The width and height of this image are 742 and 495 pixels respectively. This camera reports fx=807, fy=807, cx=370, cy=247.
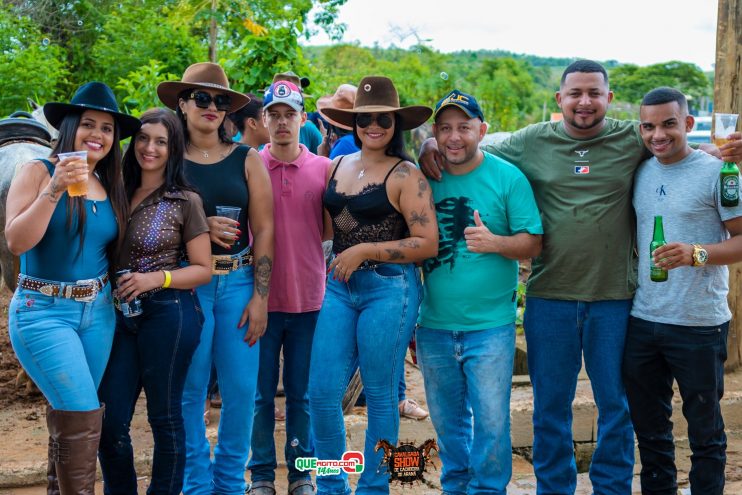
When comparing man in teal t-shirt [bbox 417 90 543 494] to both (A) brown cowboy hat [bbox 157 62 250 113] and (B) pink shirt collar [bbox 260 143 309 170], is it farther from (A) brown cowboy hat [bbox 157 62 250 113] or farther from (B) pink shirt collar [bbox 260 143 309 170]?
(A) brown cowboy hat [bbox 157 62 250 113]

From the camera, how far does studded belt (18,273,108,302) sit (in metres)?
3.32

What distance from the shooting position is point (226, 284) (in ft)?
13.0

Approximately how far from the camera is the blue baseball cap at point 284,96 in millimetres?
4195

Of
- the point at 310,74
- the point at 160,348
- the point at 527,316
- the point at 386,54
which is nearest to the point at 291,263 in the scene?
the point at 160,348

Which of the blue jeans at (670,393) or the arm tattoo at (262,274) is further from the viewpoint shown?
the arm tattoo at (262,274)

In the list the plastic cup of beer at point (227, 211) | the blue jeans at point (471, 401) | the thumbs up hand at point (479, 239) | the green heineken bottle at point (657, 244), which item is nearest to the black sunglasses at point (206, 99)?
the plastic cup of beer at point (227, 211)

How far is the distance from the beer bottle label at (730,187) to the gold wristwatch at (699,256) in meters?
0.27

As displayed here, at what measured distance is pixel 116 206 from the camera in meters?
3.53

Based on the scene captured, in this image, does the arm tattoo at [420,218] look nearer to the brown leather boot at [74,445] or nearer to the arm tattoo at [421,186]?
the arm tattoo at [421,186]

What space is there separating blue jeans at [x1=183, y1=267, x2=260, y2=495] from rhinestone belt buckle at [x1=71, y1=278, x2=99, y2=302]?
603 mm

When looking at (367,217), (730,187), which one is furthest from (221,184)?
(730,187)

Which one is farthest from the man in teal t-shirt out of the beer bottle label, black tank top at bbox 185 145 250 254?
black tank top at bbox 185 145 250 254

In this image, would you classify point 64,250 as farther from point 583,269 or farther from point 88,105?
point 583,269

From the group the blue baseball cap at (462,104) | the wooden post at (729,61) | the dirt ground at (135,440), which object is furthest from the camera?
the wooden post at (729,61)
